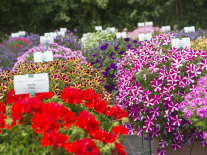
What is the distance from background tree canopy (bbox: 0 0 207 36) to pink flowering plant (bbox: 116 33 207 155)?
12915 millimetres

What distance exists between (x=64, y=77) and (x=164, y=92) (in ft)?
3.97

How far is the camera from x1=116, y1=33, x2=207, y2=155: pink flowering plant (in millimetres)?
2537

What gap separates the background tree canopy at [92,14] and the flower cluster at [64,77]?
12.3 m

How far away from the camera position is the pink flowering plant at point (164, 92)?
2.54m

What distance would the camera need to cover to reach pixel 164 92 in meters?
2.50

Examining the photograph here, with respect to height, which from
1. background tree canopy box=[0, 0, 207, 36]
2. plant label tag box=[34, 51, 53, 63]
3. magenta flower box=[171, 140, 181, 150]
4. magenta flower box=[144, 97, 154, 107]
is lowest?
magenta flower box=[171, 140, 181, 150]

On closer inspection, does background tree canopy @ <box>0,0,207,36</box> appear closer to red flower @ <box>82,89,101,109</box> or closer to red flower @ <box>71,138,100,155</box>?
red flower @ <box>82,89,101,109</box>

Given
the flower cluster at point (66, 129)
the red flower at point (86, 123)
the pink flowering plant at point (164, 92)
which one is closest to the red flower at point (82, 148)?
the flower cluster at point (66, 129)

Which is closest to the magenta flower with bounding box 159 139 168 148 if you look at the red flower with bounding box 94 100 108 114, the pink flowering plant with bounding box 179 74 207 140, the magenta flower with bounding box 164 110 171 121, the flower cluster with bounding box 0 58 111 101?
the magenta flower with bounding box 164 110 171 121

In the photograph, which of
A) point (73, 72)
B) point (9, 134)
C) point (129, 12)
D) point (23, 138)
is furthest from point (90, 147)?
→ point (129, 12)

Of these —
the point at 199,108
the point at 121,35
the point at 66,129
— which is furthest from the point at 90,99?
the point at 121,35

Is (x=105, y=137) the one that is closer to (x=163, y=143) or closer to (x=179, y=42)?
(x=163, y=143)

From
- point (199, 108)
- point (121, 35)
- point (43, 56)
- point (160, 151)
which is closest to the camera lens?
point (199, 108)

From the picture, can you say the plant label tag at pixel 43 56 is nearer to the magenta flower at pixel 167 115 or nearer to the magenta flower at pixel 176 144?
the magenta flower at pixel 167 115
